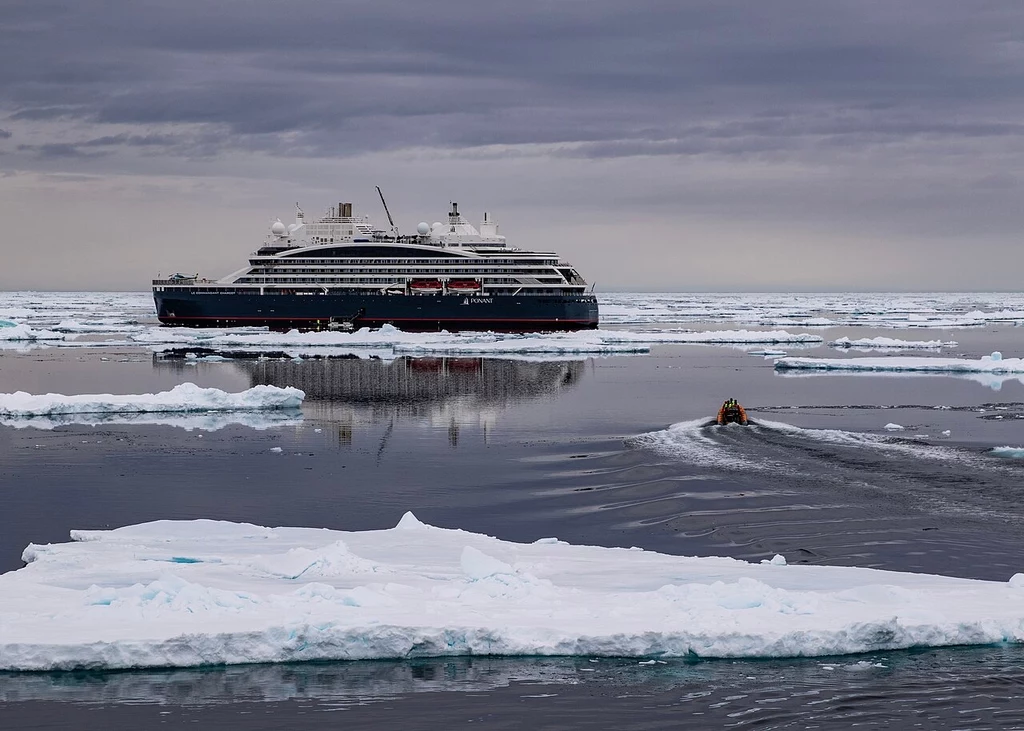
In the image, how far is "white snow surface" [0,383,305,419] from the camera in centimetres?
2962

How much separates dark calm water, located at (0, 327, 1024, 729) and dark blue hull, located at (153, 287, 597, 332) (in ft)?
115

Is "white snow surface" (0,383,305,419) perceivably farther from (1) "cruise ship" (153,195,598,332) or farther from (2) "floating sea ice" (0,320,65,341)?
(1) "cruise ship" (153,195,598,332)

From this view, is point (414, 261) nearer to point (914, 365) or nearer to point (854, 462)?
point (914, 365)

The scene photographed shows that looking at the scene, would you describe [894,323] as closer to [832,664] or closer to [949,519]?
[949,519]

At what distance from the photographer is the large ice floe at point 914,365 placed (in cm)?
4272

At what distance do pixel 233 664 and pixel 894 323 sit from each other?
8645cm

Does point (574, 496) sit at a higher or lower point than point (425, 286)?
lower

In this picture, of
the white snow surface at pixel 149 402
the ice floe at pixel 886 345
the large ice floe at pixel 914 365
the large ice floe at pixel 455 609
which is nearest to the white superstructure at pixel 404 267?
the ice floe at pixel 886 345

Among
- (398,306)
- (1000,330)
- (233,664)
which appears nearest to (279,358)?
(398,306)

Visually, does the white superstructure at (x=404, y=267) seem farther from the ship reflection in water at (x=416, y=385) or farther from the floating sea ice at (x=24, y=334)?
the ship reflection in water at (x=416, y=385)

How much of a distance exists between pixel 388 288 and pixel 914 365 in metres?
47.5

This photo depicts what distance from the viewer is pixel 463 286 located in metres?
82.8

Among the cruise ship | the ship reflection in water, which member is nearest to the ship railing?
the cruise ship

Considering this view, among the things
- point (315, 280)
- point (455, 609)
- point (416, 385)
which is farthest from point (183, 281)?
point (455, 609)
